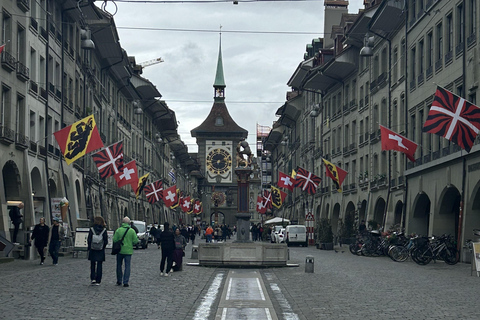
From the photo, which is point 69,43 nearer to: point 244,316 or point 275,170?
point 244,316

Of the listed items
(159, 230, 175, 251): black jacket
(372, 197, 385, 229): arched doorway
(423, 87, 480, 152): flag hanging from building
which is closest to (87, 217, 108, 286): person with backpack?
(159, 230, 175, 251): black jacket

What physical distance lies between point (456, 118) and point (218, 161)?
153296 mm

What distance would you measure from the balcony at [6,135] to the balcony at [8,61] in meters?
2.36

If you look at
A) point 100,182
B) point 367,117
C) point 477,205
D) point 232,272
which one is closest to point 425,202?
point 477,205

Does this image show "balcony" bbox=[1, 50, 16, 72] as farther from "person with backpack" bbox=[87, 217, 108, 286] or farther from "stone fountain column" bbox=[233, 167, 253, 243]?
"person with backpack" bbox=[87, 217, 108, 286]

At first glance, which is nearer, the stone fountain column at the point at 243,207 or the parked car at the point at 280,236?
the stone fountain column at the point at 243,207

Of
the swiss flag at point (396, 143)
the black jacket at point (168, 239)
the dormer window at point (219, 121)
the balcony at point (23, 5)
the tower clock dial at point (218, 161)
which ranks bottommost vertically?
the black jacket at point (168, 239)

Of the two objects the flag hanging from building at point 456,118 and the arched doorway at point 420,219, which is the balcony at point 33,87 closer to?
the arched doorway at point 420,219

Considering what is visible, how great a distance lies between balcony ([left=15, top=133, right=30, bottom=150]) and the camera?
38.0 m

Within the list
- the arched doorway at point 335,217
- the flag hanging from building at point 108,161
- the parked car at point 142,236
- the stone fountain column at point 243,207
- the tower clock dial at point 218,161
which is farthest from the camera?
the tower clock dial at point 218,161

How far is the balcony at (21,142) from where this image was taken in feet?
125

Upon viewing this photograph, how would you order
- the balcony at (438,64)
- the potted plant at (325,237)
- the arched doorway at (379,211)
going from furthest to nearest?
the arched doorway at (379,211)
the potted plant at (325,237)
the balcony at (438,64)

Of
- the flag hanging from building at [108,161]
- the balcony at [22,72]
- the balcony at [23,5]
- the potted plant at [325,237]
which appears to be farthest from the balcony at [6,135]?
the potted plant at [325,237]

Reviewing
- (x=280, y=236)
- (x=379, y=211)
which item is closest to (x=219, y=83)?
(x=280, y=236)
